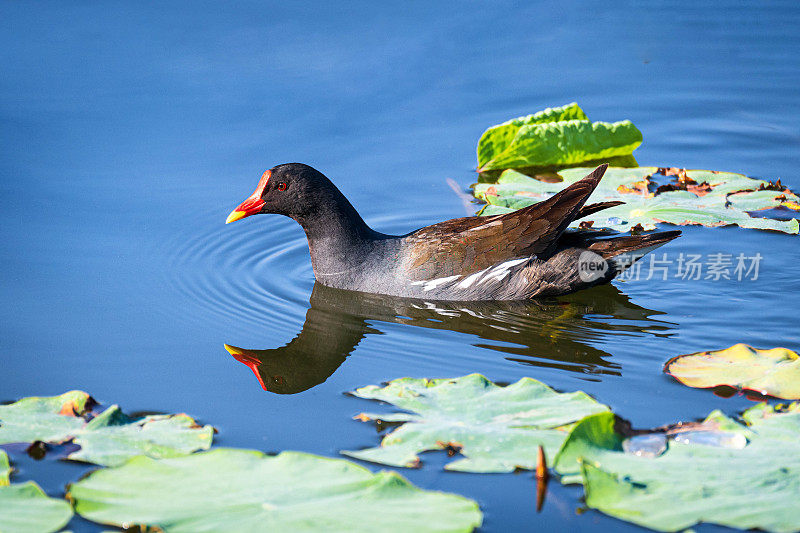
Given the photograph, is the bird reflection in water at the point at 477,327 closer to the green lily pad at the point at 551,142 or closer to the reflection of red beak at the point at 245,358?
the reflection of red beak at the point at 245,358

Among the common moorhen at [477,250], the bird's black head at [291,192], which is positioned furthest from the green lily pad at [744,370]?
the bird's black head at [291,192]

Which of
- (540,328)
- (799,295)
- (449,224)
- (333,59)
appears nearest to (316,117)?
(333,59)

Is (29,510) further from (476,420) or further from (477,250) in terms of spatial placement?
(477,250)

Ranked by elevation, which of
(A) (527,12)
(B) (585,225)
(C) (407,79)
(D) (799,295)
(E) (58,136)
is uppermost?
(A) (527,12)

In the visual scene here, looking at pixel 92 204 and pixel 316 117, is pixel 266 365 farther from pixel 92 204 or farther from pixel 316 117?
pixel 316 117

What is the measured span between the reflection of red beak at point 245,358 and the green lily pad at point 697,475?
5.84 feet

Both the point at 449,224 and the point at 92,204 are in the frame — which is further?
the point at 92,204

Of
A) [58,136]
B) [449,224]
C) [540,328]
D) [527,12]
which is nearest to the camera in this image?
[540,328]

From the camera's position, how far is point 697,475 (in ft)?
10.0

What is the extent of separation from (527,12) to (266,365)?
594 cm

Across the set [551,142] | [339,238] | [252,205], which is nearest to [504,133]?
[551,142]

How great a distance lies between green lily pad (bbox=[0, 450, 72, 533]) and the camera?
9.33 feet

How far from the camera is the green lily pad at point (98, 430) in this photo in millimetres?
3352

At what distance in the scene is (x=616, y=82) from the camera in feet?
28.3
